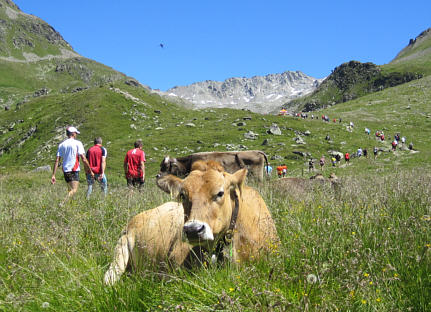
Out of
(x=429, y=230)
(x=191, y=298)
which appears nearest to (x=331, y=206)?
(x=429, y=230)

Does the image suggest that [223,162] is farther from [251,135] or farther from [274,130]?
[274,130]

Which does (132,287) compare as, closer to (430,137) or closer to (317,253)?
(317,253)

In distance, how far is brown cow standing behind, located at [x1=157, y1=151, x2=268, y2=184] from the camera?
30.1 ft

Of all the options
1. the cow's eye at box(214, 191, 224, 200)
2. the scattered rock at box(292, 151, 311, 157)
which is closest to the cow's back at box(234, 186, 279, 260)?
the cow's eye at box(214, 191, 224, 200)

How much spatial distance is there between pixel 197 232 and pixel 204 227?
0.35 ft

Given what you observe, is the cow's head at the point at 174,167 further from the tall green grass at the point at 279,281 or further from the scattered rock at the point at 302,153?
the scattered rock at the point at 302,153

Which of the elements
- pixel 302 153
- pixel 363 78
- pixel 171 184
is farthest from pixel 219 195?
pixel 363 78

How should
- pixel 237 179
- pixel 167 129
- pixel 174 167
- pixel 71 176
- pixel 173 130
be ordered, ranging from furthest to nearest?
1. pixel 167 129
2. pixel 173 130
3. pixel 71 176
4. pixel 174 167
5. pixel 237 179

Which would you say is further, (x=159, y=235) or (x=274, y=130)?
(x=274, y=130)

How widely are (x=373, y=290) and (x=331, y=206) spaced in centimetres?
270

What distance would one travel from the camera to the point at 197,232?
3.59 meters

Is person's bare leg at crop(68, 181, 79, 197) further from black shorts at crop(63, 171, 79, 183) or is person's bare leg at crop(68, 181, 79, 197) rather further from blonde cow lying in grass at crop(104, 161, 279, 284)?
blonde cow lying in grass at crop(104, 161, 279, 284)

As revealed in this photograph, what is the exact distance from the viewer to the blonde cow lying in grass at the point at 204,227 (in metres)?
3.93

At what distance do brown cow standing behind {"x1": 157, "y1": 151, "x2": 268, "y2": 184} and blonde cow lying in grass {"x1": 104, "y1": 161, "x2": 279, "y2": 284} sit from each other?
4.58 ft
